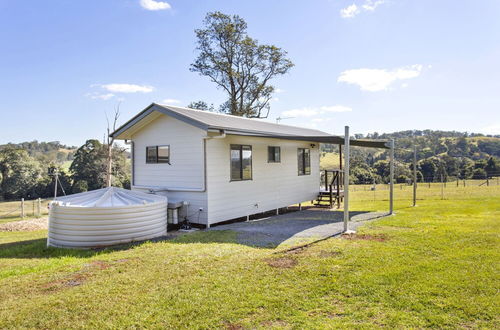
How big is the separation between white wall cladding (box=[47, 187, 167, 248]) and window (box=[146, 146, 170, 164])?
2.47 meters

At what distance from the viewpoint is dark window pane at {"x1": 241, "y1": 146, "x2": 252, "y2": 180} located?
9930 millimetres

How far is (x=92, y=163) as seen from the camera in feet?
101

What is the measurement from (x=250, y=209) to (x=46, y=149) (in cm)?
7651

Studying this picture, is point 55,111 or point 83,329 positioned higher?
point 55,111

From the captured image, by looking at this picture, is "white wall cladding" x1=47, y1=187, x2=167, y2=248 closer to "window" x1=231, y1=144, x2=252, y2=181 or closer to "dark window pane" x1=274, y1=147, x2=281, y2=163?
"window" x1=231, y1=144, x2=252, y2=181

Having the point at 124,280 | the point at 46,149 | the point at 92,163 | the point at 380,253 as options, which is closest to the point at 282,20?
the point at 380,253

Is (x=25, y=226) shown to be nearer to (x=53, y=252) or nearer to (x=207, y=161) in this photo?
(x=53, y=252)

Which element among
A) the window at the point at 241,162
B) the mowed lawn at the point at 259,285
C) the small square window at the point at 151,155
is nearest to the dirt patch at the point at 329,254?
the mowed lawn at the point at 259,285

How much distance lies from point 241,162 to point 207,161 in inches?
59.9

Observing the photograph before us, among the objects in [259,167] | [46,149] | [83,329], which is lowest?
[83,329]

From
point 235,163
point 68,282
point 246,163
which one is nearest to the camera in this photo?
point 68,282

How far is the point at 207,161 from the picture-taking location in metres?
8.60

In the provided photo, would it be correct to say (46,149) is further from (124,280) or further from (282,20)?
(124,280)

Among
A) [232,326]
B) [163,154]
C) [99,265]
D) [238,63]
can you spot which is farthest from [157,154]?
[238,63]
